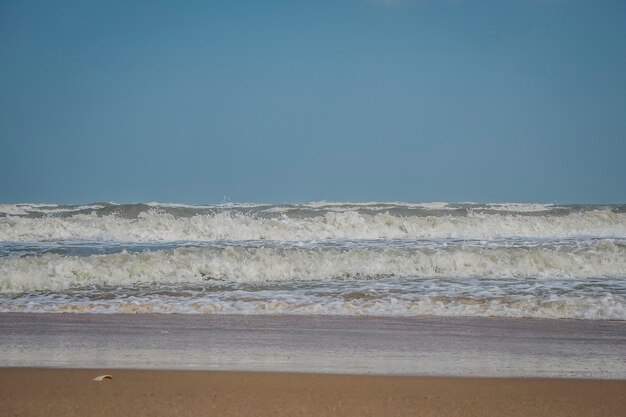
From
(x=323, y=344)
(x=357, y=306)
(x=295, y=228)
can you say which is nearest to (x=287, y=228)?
(x=295, y=228)

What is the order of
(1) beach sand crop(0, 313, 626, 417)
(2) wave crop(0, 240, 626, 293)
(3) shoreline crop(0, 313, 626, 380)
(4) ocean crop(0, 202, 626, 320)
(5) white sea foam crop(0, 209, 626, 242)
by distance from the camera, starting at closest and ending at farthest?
(1) beach sand crop(0, 313, 626, 417), (3) shoreline crop(0, 313, 626, 380), (4) ocean crop(0, 202, 626, 320), (2) wave crop(0, 240, 626, 293), (5) white sea foam crop(0, 209, 626, 242)

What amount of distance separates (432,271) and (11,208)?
2715cm

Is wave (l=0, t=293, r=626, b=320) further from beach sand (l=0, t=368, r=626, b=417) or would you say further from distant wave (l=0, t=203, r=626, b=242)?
distant wave (l=0, t=203, r=626, b=242)

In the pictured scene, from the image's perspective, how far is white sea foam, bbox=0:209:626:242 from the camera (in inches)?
829

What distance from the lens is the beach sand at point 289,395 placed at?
400 cm

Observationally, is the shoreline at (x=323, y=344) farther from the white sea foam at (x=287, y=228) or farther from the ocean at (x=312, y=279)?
the white sea foam at (x=287, y=228)

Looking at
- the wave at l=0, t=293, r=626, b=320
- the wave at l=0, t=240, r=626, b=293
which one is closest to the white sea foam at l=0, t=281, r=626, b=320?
the wave at l=0, t=293, r=626, b=320

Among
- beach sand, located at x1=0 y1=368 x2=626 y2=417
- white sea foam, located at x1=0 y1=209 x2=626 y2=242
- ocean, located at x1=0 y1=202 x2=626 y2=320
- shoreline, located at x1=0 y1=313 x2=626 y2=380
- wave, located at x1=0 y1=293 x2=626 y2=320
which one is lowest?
beach sand, located at x1=0 y1=368 x2=626 y2=417

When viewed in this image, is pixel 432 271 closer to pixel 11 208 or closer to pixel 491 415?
pixel 491 415

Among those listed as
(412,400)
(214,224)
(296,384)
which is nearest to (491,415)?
(412,400)

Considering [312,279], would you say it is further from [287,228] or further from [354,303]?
[287,228]

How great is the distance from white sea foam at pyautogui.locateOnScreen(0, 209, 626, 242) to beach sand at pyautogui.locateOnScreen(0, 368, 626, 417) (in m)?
15.5

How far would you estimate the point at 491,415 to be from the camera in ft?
12.9

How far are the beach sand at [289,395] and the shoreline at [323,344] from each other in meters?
0.37
